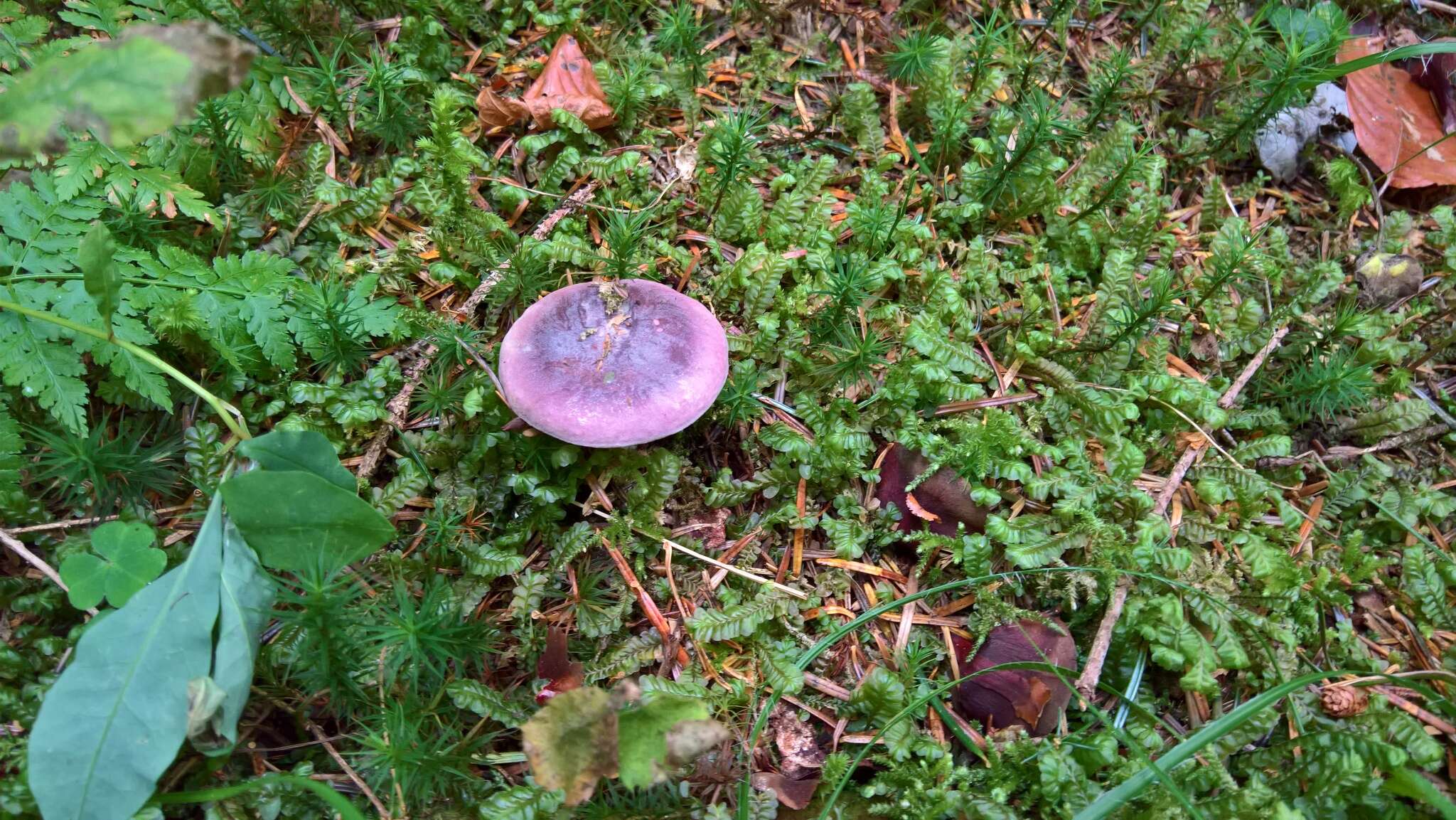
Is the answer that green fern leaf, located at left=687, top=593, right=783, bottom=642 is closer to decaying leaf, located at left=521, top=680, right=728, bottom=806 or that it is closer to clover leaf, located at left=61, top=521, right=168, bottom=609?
decaying leaf, located at left=521, top=680, right=728, bottom=806

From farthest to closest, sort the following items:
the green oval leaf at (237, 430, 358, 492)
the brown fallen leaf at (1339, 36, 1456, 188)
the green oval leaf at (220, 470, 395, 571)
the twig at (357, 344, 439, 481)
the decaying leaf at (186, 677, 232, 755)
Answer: the brown fallen leaf at (1339, 36, 1456, 188) → the twig at (357, 344, 439, 481) → the green oval leaf at (237, 430, 358, 492) → the green oval leaf at (220, 470, 395, 571) → the decaying leaf at (186, 677, 232, 755)

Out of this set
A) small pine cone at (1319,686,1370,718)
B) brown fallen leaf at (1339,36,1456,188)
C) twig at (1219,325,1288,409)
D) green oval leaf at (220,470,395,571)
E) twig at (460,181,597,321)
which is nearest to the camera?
green oval leaf at (220,470,395,571)

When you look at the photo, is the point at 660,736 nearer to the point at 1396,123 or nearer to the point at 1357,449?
the point at 1357,449

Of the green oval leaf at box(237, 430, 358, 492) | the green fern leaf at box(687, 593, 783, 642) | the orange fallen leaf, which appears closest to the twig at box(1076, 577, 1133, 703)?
the orange fallen leaf

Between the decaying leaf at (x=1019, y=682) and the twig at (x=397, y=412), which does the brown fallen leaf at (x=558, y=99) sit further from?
the decaying leaf at (x=1019, y=682)

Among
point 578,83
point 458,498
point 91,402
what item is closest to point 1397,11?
point 578,83

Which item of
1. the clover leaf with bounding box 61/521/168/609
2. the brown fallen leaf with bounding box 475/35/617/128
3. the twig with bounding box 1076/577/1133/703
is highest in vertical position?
the brown fallen leaf with bounding box 475/35/617/128

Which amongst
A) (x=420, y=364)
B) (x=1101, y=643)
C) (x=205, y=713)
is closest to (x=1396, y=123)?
(x=1101, y=643)
